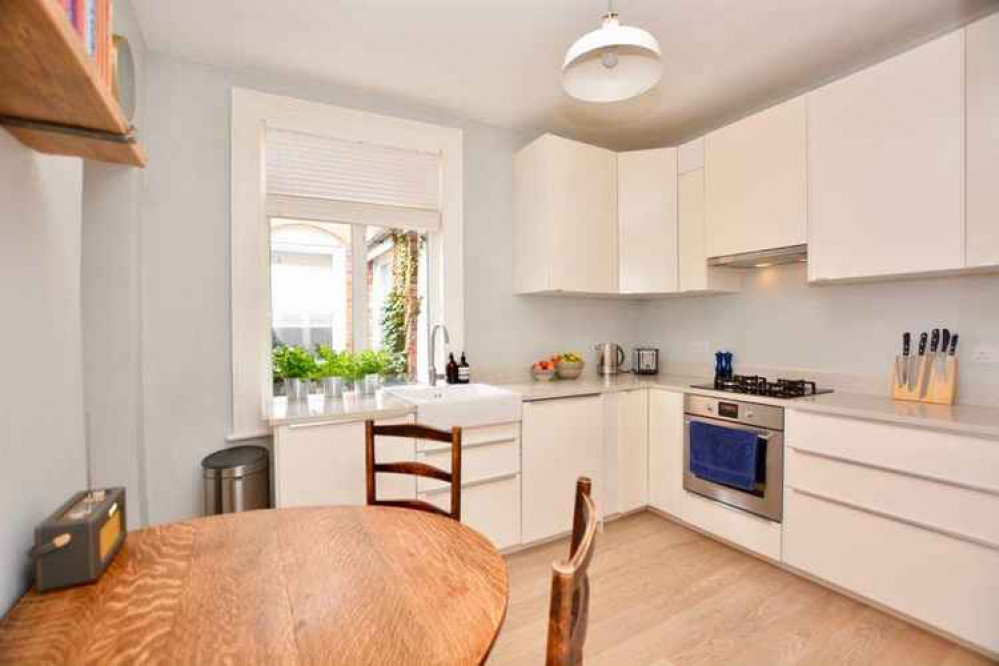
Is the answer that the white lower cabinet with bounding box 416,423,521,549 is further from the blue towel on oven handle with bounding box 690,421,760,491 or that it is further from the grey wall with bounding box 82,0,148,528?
the grey wall with bounding box 82,0,148,528

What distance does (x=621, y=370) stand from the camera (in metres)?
3.80

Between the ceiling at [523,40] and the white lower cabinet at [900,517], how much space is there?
6.04ft

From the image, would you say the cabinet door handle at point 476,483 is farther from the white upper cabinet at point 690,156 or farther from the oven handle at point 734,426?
the white upper cabinet at point 690,156

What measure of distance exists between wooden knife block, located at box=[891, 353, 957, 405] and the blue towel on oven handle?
2.44 ft

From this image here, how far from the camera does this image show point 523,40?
88.0 inches

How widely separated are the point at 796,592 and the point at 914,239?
173cm

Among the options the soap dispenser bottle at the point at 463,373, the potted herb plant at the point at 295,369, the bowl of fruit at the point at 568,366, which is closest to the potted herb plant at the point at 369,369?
the potted herb plant at the point at 295,369

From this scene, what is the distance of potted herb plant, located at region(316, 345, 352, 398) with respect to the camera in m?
2.59

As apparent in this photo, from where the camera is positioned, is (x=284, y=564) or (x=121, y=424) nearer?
(x=284, y=564)

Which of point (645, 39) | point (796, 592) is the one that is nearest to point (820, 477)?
point (796, 592)

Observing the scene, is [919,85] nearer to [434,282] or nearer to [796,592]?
[796,592]

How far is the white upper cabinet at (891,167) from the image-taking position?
1.95 m

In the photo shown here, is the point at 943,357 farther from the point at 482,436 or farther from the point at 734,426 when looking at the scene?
the point at 482,436

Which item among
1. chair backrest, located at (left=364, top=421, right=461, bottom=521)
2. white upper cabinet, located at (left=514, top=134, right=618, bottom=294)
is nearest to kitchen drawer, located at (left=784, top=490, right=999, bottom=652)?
white upper cabinet, located at (left=514, top=134, right=618, bottom=294)
